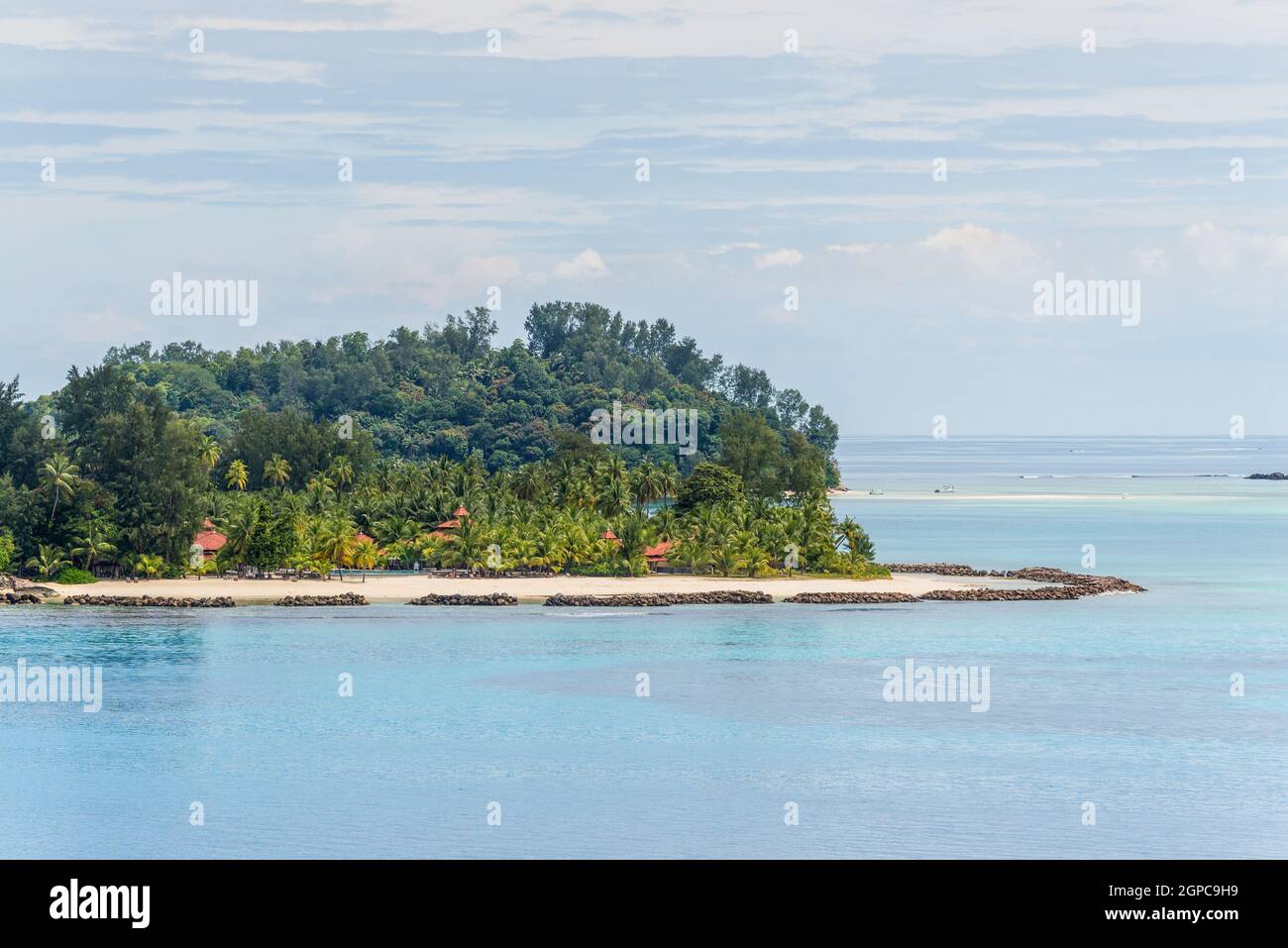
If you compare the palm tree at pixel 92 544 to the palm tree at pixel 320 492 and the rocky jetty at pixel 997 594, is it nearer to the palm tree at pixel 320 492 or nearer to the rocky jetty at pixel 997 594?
the palm tree at pixel 320 492

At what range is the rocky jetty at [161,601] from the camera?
241ft

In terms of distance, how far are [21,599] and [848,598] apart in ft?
134

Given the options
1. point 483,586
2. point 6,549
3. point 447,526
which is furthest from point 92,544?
point 483,586

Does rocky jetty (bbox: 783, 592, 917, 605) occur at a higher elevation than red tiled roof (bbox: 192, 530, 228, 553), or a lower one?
lower

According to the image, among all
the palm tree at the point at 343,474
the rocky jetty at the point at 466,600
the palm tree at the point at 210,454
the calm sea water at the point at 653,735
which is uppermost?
the palm tree at the point at 210,454

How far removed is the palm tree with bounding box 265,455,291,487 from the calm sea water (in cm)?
4036

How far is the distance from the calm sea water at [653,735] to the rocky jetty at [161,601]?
1.59 m

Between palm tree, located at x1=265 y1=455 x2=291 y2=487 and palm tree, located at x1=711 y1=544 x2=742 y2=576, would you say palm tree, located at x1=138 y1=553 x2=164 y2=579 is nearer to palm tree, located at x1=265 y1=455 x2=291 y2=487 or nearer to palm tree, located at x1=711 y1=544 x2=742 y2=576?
palm tree, located at x1=711 y1=544 x2=742 y2=576

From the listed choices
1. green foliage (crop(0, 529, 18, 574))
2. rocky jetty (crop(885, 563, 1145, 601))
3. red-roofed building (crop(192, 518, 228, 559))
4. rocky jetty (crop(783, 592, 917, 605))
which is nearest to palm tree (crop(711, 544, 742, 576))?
rocky jetty (crop(783, 592, 917, 605))

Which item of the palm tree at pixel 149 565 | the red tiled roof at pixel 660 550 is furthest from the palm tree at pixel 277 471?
the red tiled roof at pixel 660 550

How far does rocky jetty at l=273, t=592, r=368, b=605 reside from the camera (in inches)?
2960

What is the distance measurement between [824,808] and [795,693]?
637 inches
